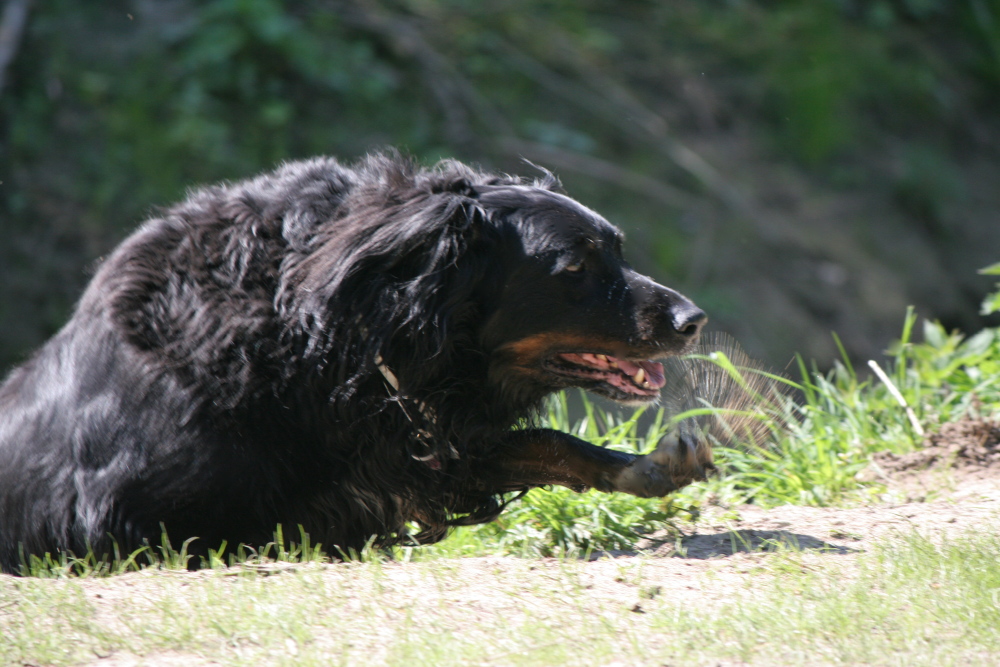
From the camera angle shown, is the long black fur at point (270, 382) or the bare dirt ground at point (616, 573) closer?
the bare dirt ground at point (616, 573)

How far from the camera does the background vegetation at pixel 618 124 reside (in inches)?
289

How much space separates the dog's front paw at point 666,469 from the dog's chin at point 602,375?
282 mm

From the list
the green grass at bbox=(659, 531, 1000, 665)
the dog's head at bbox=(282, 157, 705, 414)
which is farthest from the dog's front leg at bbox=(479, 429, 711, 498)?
the green grass at bbox=(659, 531, 1000, 665)

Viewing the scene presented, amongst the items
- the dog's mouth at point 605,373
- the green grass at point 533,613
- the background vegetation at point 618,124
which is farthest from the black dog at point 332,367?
the background vegetation at point 618,124

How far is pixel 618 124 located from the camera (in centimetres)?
910

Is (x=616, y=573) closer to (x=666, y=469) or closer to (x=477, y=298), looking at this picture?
(x=666, y=469)

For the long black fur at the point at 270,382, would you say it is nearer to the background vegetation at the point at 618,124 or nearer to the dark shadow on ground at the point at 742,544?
the dark shadow on ground at the point at 742,544

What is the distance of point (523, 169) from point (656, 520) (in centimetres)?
573

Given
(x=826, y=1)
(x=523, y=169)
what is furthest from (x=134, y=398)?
(x=826, y=1)

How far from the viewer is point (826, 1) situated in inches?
391

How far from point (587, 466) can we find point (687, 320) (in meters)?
0.52

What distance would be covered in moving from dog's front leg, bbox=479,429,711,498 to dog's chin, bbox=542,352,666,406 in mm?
174

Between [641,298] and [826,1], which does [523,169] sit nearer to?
[826,1]

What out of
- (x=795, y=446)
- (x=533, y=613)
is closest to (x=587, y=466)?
(x=533, y=613)
